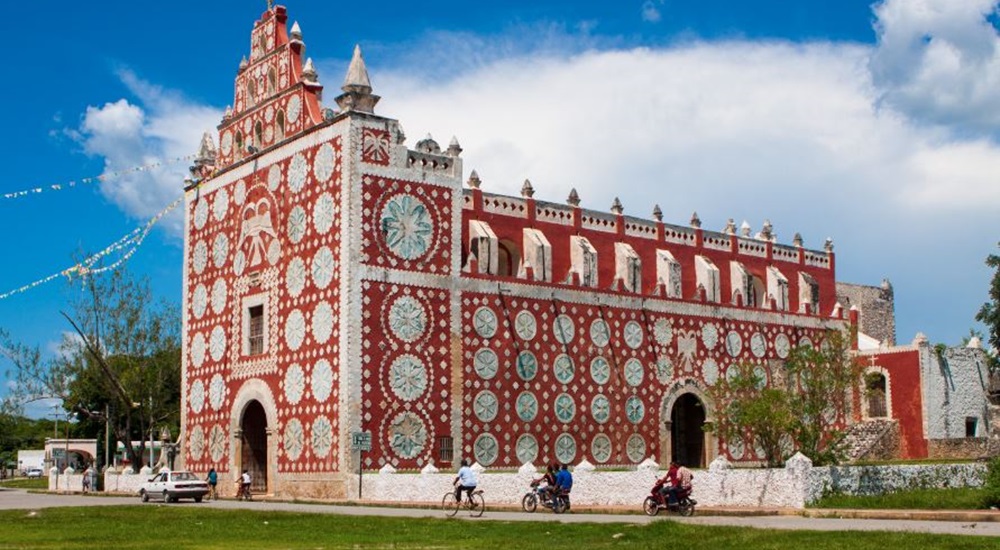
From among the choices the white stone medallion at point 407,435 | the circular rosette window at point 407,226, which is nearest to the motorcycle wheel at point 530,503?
the white stone medallion at point 407,435

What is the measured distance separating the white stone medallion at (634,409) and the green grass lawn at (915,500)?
16.4 m

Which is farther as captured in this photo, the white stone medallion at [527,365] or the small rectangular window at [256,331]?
the small rectangular window at [256,331]

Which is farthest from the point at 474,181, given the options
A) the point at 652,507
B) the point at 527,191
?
the point at 652,507

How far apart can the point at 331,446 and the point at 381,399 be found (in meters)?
2.08

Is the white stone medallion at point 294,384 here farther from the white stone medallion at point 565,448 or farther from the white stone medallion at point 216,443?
the white stone medallion at point 565,448

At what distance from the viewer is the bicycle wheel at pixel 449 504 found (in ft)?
96.7

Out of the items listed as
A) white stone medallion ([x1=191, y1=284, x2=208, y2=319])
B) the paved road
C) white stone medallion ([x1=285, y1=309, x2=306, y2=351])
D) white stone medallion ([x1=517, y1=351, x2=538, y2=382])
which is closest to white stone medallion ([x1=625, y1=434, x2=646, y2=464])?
white stone medallion ([x1=517, y1=351, x2=538, y2=382])

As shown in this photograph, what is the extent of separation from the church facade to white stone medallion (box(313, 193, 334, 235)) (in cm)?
8

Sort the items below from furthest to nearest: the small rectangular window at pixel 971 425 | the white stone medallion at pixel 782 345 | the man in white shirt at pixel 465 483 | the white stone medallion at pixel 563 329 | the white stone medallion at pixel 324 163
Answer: the small rectangular window at pixel 971 425 < the white stone medallion at pixel 782 345 < the white stone medallion at pixel 563 329 < the white stone medallion at pixel 324 163 < the man in white shirt at pixel 465 483

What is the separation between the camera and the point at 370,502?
34531mm

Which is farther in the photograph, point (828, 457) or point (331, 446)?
point (331, 446)

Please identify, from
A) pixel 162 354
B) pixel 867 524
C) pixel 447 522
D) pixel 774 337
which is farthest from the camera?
pixel 162 354

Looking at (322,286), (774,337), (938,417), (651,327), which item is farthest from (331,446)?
(938,417)

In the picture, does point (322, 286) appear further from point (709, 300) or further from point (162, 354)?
point (162, 354)
